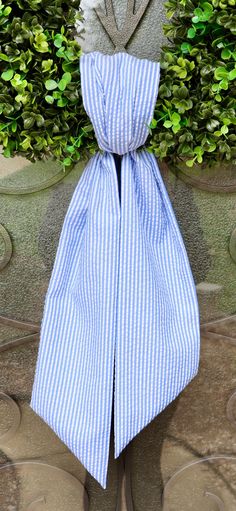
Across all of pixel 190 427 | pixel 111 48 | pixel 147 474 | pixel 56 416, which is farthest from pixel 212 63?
pixel 147 474

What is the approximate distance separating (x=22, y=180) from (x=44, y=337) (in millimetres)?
385

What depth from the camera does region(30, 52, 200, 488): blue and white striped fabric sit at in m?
1.03

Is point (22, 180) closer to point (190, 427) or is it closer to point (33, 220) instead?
point (33, 220)

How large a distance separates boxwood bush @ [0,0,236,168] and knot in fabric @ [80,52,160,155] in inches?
1.4

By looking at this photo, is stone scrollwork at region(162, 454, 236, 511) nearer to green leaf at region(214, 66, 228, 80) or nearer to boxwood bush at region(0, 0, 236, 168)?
boxwood bush at region(0, 0, 236, 168)

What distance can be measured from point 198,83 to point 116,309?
0.49 m

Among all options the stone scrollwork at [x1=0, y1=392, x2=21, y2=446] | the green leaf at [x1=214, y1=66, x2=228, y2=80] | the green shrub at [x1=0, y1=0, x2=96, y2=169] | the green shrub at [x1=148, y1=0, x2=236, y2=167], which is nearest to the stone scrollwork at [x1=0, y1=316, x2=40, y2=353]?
the stone scrollwork at [x1=0, y1=392, x2=21, y2=446]

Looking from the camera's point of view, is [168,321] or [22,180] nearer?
[168,321]

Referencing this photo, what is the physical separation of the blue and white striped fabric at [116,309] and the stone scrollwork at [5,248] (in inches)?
8.4

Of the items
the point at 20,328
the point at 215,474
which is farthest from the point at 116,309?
the point at 215,474

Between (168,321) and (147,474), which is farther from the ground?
(168,321)

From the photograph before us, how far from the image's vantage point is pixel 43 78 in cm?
98

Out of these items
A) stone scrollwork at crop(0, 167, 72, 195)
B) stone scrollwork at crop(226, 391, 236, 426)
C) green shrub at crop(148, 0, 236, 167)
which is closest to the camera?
green shrub at crop(148, 0, 236, 167)

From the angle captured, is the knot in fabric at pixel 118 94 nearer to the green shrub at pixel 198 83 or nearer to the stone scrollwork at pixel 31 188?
the green shrub at pixel 198 83
